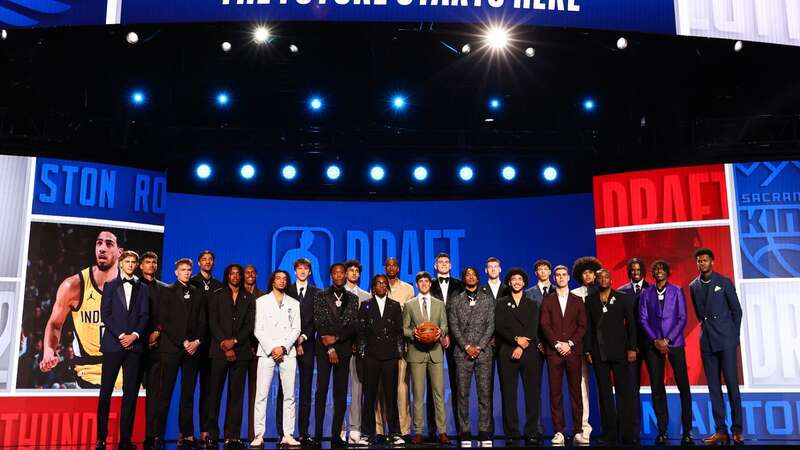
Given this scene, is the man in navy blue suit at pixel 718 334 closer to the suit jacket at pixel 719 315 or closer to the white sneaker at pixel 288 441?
the suit jacket at pixel 719 315

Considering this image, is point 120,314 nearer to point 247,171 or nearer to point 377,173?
point 247,171

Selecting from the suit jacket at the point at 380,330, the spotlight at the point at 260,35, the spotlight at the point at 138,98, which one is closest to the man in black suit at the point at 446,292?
the suit jacket at the point at 380,330

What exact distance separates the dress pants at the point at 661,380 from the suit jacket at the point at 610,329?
0.26 m

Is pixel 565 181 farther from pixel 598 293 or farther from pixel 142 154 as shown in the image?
pixel 142 154

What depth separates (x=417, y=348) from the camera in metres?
7.16

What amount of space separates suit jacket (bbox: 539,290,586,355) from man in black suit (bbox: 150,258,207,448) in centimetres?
322

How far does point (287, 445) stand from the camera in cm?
676

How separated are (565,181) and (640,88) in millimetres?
1613

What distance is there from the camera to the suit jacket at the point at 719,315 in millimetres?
7180

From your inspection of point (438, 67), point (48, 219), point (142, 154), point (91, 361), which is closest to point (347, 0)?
point (438, 67)

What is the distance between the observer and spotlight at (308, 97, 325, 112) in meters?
9.97

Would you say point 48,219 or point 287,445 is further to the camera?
point 48,219

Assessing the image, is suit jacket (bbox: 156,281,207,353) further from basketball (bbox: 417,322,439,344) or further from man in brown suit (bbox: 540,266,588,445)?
man in brown suit (bbox: 540,266,588,445)

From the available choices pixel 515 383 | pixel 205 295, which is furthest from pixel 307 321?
pixel 515 383
